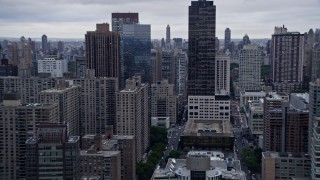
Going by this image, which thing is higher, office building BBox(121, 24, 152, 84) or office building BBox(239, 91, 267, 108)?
office building BBox(121, 24, 152, 84)

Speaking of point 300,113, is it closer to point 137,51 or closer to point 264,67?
point 137,51

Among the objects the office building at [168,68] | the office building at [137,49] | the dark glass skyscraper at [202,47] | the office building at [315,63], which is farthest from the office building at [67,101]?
the office building at [168,68]

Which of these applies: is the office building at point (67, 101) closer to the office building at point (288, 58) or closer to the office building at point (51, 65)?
the office building at point (51, 65)

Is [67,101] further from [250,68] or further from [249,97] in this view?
[250,68]

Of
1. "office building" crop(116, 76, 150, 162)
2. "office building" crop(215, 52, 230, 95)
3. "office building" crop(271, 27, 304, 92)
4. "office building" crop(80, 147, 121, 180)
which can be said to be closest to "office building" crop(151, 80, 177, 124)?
"office building" crop(215, 52, 230, 95)

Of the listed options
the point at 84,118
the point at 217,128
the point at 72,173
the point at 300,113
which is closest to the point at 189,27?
the point at 217,128

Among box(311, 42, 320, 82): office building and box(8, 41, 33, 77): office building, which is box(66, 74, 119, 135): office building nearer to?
box(8, 41, 33, 77): office building
